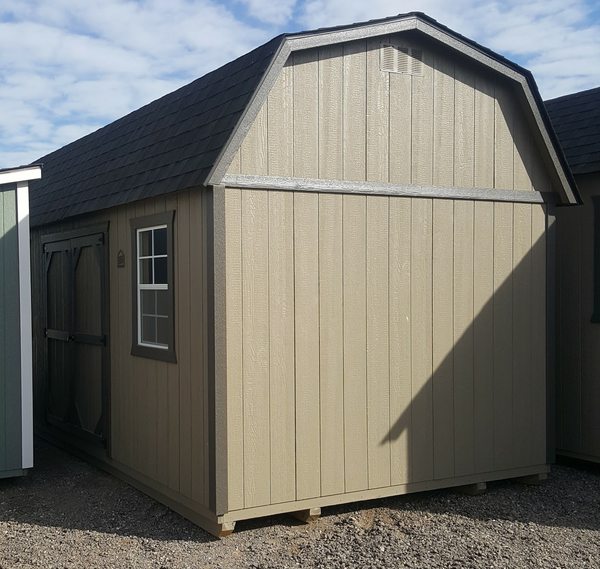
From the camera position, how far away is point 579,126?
330 inches

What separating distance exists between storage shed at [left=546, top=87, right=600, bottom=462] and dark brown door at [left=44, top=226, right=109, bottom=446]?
4.84m

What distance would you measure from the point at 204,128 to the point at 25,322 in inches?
112

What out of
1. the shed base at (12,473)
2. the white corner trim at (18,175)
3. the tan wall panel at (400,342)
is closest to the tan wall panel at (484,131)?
the tan wall panel at (400,342)

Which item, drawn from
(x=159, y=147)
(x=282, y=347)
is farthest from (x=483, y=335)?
(x=159, y=147)

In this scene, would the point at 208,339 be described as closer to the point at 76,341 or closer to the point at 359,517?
the point at 359,517

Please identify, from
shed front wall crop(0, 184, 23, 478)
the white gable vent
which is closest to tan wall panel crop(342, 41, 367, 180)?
the white gable vent

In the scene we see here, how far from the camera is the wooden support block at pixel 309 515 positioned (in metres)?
5.91

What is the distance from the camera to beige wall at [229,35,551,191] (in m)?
5.88

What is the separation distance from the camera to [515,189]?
703cm

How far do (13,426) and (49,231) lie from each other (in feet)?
9.31

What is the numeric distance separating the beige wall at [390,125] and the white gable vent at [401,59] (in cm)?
5

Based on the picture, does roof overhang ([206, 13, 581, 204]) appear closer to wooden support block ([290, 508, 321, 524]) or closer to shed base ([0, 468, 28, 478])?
wooden support block ([290, 508, 321, 524])

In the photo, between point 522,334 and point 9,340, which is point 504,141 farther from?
point 9,340

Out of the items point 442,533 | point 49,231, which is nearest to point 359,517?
point 442,533
